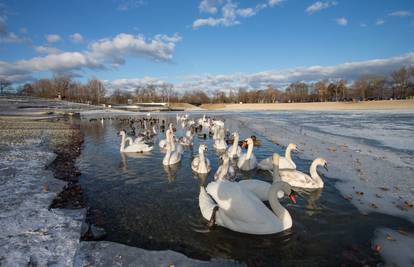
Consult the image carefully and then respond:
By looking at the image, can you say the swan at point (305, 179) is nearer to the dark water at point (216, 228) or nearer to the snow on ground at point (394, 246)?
the dark water at point (216, 228)

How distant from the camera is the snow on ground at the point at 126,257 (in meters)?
4.09

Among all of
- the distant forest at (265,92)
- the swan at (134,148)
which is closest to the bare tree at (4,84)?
the distant forest at (265,92)

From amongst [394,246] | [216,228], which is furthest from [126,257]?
[394,246]

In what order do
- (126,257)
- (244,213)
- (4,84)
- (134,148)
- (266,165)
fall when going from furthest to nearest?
(4,84) < (134,148) < (266,165) < (244,213) < (126,257)

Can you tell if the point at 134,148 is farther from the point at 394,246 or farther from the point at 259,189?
the point at 394,246

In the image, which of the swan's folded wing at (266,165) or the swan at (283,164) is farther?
the swan's folded wing at (266,165)

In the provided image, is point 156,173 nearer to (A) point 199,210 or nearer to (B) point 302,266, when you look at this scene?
(A) point 199,210

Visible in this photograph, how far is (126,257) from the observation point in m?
4.24

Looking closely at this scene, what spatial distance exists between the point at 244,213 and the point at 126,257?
6.69ft

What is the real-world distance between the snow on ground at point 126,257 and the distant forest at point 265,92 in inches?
3720

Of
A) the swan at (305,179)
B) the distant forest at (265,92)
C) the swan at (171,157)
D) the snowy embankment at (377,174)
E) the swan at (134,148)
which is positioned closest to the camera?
the snowy embankment at (377,174)

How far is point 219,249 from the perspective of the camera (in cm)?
475

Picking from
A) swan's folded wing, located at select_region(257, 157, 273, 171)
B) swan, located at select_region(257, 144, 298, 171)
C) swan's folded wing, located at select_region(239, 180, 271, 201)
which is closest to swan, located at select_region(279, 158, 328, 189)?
swan, located at select_region(257, 144, 298, 171)

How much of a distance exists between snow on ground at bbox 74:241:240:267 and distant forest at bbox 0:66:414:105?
94484 millimetres
